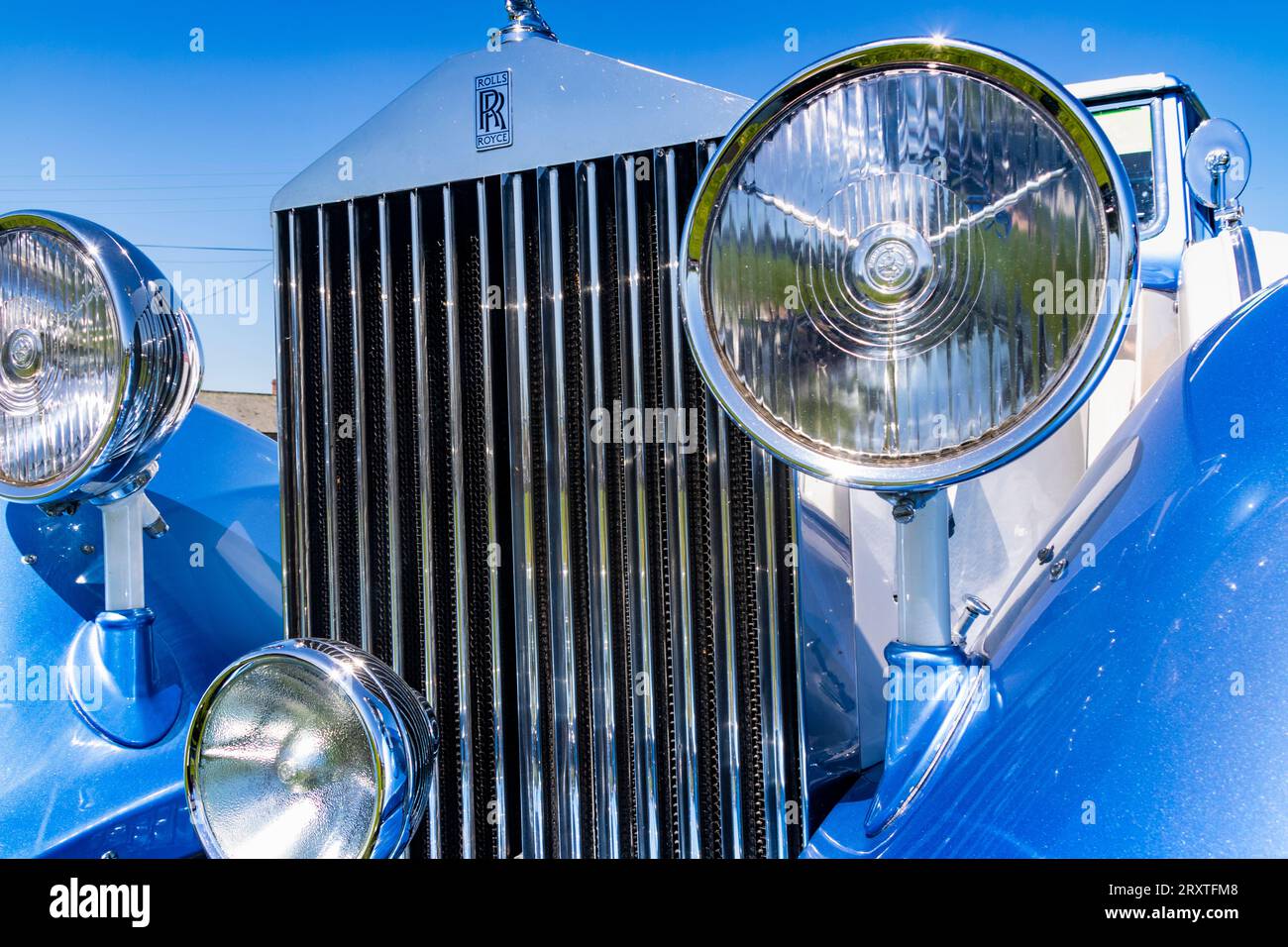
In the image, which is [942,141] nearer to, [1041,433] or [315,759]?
[1041,433]

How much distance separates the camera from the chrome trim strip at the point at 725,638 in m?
1.28

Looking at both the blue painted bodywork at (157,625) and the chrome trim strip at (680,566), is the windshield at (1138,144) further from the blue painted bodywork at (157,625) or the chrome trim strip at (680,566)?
the blue painted bodywork at (157,625)

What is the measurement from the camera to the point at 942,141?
1.01 metres

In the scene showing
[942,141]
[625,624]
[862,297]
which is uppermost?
[942,141]

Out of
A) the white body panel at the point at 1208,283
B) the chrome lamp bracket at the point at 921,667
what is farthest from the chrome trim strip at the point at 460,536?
the white body panel at the point at 1208,283

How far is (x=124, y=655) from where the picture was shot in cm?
147

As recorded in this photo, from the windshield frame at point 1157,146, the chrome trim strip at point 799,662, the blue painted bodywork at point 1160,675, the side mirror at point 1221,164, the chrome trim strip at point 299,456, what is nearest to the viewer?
the blue painted bodywork at point 1160,675

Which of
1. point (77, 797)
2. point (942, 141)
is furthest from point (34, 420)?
point (942, 141)

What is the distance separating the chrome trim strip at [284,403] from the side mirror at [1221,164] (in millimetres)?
1442

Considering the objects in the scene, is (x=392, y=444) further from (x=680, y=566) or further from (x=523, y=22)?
(x=523, y=22)

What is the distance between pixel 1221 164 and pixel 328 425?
1479 mm

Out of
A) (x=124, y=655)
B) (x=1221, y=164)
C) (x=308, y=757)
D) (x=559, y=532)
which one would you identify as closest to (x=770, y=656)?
(x=559, y=532)
